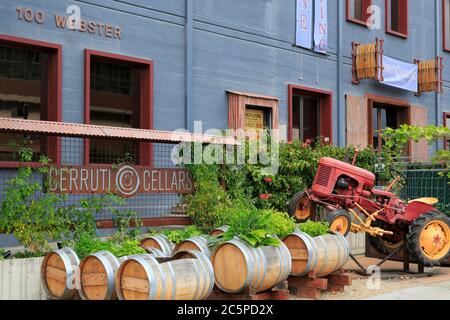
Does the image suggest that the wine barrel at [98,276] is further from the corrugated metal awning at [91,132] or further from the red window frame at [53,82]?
the red window frame at [53,82]

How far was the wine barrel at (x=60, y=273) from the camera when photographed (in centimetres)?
754

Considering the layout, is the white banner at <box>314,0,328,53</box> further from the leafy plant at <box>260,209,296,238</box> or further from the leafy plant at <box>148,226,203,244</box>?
the leafy plant at <box>148,226,203,244</box>

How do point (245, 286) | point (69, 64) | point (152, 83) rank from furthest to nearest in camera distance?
point (152, 83) → point (69, 64) → point (245, 286)

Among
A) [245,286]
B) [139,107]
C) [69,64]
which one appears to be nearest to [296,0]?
[139,107]

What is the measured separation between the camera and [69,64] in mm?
11922

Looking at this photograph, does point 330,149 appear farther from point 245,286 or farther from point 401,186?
point 245,286

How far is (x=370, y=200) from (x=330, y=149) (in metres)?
3.17

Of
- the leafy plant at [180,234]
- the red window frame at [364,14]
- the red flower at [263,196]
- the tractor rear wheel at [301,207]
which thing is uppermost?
the red window frame at [364,14]

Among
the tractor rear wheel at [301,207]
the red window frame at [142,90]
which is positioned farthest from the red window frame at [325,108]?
the tractor rear wheel at [301,207]

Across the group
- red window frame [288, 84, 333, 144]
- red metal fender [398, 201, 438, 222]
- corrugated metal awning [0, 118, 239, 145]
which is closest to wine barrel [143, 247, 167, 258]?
corrugated metal awning [0, 118, 239, 145]

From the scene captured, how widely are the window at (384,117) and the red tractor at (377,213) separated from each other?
7804 mm

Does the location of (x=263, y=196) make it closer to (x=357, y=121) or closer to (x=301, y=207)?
(x=301, y=207)

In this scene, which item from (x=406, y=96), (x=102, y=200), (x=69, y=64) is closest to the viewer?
(x=102, y=200)

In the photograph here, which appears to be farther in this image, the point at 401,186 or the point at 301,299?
the point at 401,186
